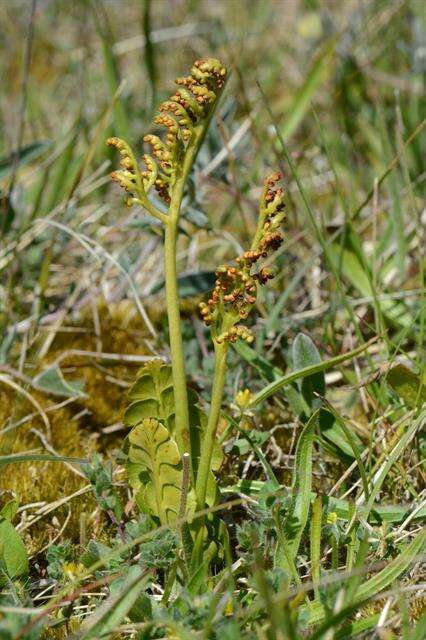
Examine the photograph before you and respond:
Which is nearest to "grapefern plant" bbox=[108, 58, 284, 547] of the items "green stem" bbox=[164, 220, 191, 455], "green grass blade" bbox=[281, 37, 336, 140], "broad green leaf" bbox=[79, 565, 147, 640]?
"green stem" bbox=[164, 220, 191, 455]

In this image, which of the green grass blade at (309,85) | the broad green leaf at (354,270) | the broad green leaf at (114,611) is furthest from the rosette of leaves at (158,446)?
the green grass blade at (309,85)

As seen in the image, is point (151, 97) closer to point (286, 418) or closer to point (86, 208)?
point (86, 208)

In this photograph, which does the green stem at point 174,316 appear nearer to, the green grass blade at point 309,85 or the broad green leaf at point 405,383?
the broad green leaf at point 405,383

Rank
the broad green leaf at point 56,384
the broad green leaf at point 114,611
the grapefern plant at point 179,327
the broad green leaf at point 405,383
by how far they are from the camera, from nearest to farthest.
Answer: the broad green leaf at point 114,611, the grapefern plant at point 179,327, the broad green leaf at point 405,383, the broad green leaf at point 56,384

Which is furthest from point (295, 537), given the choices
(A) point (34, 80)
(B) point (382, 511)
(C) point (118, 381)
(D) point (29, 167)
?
(A) point (34, 80)

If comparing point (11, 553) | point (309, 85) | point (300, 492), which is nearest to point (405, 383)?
point (300, 492)

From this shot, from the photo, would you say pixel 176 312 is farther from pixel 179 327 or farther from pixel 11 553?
pixel 11 553
